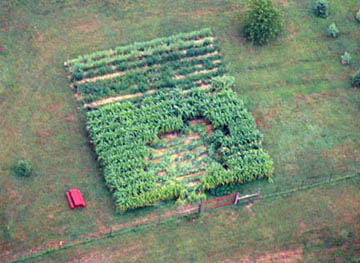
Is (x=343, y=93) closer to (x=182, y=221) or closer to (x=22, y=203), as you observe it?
(x=182, y=221)

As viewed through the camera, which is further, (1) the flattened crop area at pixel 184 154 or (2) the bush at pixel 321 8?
(2) the bush at pixel 321 8

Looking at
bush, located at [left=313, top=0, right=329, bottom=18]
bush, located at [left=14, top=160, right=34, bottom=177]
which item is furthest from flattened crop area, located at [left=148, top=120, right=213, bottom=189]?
bush, located at [left=313, top=0, right=329, bottom=18]

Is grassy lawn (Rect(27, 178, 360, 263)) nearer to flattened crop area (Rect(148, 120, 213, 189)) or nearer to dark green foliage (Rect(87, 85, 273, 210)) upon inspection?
dark green foliage (Rect(87, 85, 273, 210))

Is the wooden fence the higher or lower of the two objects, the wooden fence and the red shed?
the lower

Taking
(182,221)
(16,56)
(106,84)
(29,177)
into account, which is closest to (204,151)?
(182,221)

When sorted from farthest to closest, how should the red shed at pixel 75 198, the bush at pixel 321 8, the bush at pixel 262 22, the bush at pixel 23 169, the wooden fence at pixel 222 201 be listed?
the bush at pixel 321 8
the bush at pixel 262 22
the wooden fence at pixel 222 201
the bush at pixel 23 169
the red shed at pixel 75 198

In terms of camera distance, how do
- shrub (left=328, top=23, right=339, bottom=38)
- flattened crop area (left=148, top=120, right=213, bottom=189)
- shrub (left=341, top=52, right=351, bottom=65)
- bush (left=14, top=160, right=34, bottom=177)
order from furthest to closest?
shrub (left=328, top=23, right=339, bottom=38), shrub (left=341, top=52, right=351, bottom=65), flattened crop area (left=148, top=120, right=213, bottom=189), bush (left=14, top=160, right=34, bottom=177)

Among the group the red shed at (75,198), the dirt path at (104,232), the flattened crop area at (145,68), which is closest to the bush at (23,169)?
the red shed at (75,198)

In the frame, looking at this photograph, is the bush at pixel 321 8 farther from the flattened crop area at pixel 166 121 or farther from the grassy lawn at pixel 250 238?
the grassy lawn at pixel 250 238

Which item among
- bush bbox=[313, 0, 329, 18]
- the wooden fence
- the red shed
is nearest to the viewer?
the red shed
